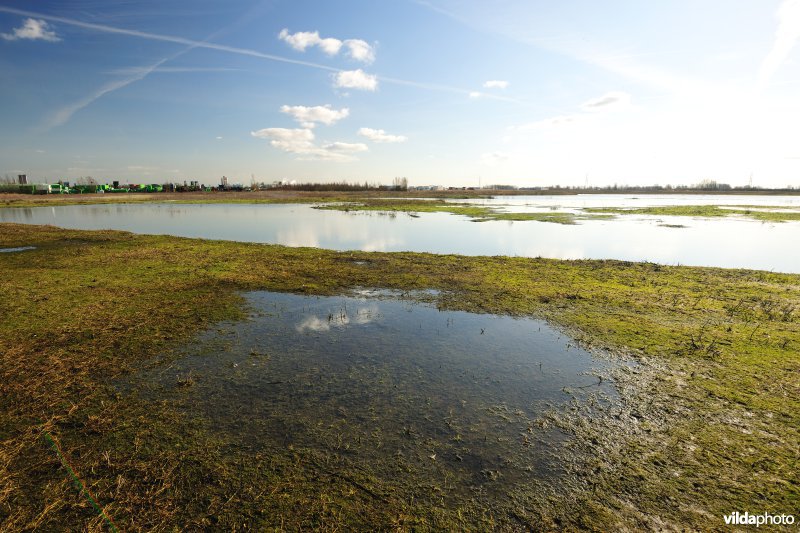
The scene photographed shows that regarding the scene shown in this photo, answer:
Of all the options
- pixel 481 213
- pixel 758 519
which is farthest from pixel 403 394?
pixel 481 213

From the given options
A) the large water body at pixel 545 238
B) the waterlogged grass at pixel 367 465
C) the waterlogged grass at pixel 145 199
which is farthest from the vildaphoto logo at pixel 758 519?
the waterlogged grass at pixel 145 199

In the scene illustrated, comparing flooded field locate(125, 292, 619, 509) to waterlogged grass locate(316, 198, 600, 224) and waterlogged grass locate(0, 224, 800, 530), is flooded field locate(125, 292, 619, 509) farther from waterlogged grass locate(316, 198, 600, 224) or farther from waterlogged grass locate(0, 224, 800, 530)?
waterlogged grass locate(316, 198, 600, 224)

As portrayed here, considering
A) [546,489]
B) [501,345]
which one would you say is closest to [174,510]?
[546,489]

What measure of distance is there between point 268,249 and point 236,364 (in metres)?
18.4

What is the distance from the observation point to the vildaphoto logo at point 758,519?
5027mm

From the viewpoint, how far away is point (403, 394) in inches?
321

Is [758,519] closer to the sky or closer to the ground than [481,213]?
closer to the ground

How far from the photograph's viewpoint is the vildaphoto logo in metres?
5.03

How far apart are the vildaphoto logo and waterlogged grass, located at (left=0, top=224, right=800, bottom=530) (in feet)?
0.34

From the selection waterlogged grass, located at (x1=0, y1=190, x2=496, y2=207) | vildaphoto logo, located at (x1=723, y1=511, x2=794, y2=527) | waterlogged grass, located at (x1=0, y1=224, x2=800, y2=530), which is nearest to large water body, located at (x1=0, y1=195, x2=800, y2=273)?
waterlogged grass, located at (x1=0, y1=224, x2=800, y2=530)

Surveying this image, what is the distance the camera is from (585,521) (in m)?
5.03

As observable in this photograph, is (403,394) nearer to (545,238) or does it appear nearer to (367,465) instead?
(367,465)

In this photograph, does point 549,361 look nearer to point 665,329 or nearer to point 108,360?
point 665,329

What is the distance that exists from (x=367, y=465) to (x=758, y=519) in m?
5.67
